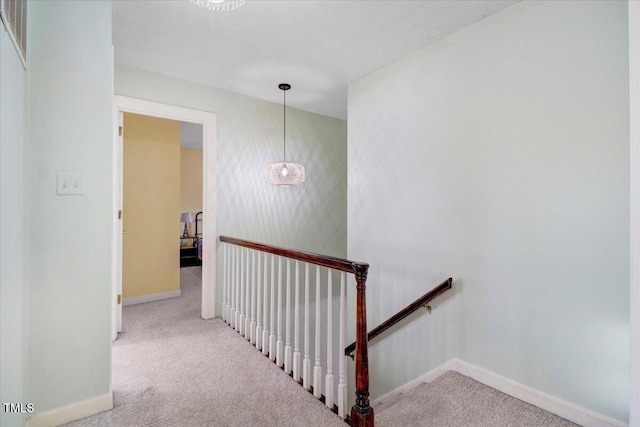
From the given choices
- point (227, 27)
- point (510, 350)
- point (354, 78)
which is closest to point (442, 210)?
point (510, 350)

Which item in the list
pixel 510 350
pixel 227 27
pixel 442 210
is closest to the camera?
pixel 510 350

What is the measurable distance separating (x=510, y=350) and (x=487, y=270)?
52 centimetres

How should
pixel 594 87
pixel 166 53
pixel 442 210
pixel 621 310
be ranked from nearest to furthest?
pixel 621 310, pixel 594 87, pixel 442 210, pixel 166 53

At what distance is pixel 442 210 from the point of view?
2477 millimetres

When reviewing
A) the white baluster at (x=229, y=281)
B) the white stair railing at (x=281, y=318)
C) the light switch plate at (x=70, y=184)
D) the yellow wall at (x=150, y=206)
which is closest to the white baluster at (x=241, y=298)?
the white stair railing at (x=281, y=318)

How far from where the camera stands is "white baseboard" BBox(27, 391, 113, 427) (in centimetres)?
151

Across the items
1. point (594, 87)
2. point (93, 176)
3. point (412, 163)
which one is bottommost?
point (93, 176)

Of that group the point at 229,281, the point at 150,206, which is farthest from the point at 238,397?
the point at 150,206

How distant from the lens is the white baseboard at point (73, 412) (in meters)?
1.51

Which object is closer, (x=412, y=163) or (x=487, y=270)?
(x=487, y=270)

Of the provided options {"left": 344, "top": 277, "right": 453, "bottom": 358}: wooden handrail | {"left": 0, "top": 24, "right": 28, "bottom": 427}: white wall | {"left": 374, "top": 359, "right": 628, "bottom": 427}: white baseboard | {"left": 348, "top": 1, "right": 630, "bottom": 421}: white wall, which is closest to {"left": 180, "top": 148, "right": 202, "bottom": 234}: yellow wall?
{"left": 348, "top": 1, "right": 630, "bottom": 421}: white wall

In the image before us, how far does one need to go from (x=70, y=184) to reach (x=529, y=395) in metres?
2.87

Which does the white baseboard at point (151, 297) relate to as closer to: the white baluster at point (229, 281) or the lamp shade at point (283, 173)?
the white baluster at point (229, 281)

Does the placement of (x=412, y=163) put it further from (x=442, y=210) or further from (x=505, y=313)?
(x=505, y=313)
